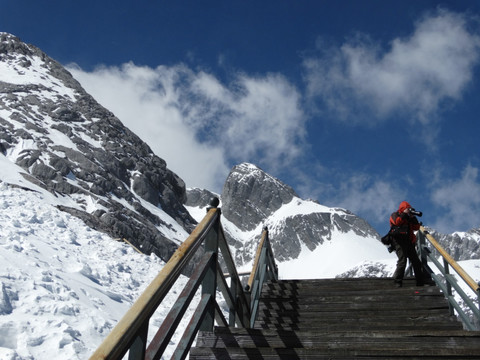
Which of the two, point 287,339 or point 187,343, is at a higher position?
point 287,339

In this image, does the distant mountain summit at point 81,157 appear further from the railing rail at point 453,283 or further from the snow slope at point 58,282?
the railing rail at point 453,283

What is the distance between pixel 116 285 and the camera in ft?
47.3

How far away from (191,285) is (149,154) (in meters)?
98.5

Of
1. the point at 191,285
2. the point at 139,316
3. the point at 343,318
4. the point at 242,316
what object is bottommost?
the point at 139,316

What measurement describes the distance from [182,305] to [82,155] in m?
74.7

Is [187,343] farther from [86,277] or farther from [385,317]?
[86,277]

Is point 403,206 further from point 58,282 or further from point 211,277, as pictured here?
point 58,282

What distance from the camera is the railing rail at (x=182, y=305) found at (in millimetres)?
1876

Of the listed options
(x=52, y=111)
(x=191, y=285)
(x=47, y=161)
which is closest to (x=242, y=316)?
(x=191, y=285)

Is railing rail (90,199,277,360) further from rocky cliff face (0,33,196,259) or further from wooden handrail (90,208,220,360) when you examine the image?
rocky cliff face (0,33,196,259)

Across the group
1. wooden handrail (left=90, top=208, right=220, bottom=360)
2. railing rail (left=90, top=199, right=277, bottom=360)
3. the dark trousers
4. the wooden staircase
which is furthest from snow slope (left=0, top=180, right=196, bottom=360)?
wooden handrail (left=90, top=208, right=220, bottom=360)

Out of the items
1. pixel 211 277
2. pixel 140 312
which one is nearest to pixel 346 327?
pixel 211 277

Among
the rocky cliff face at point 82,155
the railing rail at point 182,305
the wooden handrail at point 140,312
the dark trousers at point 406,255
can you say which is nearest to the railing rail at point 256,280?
the railing rail at point 182,305

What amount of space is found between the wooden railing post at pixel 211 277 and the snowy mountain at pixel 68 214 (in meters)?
5.15
